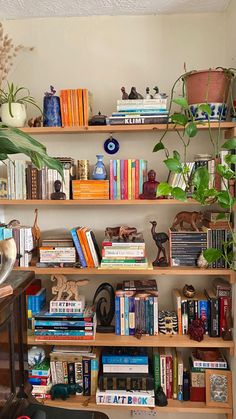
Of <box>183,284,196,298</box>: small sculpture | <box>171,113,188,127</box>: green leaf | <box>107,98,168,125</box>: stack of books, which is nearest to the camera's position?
<box>171,113,188,127</box>: green leaf

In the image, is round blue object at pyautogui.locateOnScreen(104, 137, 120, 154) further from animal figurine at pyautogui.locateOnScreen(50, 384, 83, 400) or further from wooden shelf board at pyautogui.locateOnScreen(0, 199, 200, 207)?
animal figurine at pyautogui.locateOnScreen(50, 384, 83, 400)

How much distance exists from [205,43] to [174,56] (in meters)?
0.18

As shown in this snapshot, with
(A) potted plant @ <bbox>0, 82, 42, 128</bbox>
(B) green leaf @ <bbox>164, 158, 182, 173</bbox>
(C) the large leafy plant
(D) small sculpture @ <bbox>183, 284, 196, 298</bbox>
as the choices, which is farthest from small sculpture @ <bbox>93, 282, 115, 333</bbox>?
(C) the large leafy plant

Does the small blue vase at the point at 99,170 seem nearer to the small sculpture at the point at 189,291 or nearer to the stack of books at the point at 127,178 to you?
the stack of books at the point at 127,178

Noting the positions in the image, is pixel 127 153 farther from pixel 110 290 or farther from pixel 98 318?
pixel 98 318

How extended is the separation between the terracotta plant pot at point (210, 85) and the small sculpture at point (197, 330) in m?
1.14

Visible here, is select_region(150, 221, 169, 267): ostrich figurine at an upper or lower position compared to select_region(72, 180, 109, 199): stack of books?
lower

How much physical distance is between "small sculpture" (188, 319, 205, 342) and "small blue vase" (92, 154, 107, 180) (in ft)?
3.00

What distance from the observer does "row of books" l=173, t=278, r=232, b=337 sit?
186 centimetres

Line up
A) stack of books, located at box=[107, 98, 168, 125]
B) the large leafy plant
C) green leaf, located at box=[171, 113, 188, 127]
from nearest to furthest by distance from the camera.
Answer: the large leafy plant
green leaf, located at box=[171, 113, 188, 127]
stack of books, located at box=[107, 98, 168, 125]

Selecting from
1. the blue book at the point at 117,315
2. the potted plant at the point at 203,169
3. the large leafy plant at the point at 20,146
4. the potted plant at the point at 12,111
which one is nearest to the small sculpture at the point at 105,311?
the blue book at the point at 117,315

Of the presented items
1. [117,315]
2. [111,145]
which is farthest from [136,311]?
[111,145]

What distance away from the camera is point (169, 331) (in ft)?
6.21

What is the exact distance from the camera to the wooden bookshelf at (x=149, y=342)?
1.80m
